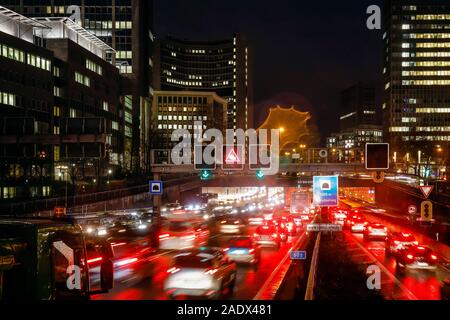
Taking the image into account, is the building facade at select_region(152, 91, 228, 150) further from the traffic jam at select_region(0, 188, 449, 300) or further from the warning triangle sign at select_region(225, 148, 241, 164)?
the warning triangle sign at select_region(225, 148, 241, 164)

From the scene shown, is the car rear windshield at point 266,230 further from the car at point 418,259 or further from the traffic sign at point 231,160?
the car at point 418,259

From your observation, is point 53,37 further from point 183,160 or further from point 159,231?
point 159,231

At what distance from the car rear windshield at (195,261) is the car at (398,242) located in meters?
12.3

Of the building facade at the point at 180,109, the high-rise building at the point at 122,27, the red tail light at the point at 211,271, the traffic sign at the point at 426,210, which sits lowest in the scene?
the red tail light at the point at 211,271

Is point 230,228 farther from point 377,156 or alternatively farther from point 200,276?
point 200,276

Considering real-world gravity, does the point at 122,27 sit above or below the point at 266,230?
above

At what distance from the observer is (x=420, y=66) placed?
175 meters

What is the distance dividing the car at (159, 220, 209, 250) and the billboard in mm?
10178

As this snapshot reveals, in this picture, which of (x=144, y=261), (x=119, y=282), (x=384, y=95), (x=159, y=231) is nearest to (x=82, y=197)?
(x=159, y=231)

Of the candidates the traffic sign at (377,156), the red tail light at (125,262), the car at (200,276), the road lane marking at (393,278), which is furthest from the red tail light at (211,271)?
the traffic sign at (377,156)

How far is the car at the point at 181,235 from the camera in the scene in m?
35.9

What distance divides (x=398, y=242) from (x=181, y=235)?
15305mm

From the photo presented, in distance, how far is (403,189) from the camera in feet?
245

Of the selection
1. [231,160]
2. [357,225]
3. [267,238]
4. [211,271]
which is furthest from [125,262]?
[357,225]
